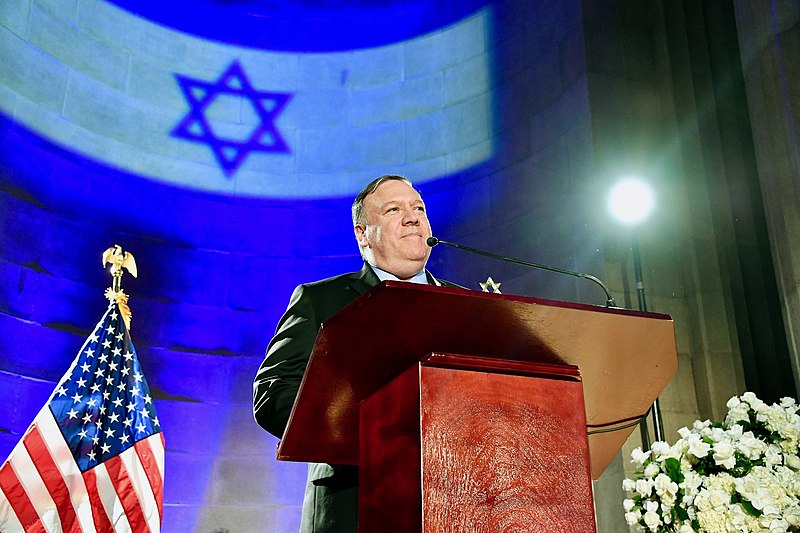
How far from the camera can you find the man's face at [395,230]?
2.11 meters

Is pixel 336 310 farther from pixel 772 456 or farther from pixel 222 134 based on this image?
pixel 222 134

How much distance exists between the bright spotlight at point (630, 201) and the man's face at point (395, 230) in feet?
5.89

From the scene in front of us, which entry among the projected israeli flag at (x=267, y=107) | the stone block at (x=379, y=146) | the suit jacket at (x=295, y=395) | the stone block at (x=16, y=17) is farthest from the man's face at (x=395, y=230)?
the stone block at (x=16, y=17)

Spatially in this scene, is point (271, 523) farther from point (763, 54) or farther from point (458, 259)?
point (763, 54)

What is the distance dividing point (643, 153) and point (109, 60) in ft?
11.5

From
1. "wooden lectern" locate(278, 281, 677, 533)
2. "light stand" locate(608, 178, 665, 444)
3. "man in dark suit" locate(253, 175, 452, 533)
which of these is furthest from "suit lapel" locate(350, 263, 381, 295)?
"light stand" locate(608, 178, 665, 444)

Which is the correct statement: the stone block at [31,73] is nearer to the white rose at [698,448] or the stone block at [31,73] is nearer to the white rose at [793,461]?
the white rose at [698,448]

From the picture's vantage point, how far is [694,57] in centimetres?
459

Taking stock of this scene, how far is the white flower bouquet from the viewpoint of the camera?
1806mm

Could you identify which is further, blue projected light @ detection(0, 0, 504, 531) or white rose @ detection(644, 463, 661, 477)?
blue projected light @ detection(0, 0, 504, 531)

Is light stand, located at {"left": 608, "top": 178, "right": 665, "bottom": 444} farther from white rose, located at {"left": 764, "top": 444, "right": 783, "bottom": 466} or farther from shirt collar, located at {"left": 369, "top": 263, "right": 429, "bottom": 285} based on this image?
shirt collar, located at {"left": 369, "top": 263, "right": 429, "bottom": 285}

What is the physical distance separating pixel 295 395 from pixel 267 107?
4419mm

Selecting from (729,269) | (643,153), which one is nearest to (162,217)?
(643,153)

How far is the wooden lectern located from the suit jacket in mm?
220
